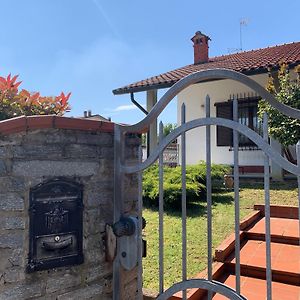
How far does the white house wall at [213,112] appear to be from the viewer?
365 inches

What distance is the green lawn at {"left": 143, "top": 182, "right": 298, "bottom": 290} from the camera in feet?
10.8

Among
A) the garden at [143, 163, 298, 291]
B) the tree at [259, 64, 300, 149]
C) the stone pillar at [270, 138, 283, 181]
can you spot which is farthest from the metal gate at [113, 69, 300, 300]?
the stone pillar at [270, 138, 283, 181]

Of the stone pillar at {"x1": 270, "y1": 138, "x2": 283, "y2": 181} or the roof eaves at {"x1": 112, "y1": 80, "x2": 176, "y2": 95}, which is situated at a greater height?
the roof eaves at {"x1": 112, "y1": 80, "x2": 176, "y2": 95}

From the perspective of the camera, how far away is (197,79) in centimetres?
215

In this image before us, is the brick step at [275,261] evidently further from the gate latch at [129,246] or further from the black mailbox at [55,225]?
the black mailbox at [55,225]

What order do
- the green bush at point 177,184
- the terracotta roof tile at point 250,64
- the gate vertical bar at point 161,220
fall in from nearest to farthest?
the gate vertical bar at point 161,220 < the green bush at point 177,184 < the terracotta roof tile at point 250,64

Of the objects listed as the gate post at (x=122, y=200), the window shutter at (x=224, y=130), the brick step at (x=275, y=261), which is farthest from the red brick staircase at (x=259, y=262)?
the window shutter at (x=224, y=130)

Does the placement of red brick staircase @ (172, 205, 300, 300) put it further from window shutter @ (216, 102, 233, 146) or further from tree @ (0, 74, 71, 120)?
window shutter @ (216, 102, 233, 146)

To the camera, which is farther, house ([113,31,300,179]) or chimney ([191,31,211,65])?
chimney ([191,31,211,65])

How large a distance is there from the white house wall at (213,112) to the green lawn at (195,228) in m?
2.42

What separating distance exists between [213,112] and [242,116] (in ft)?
3.10

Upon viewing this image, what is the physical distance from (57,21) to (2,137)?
5.87 meters

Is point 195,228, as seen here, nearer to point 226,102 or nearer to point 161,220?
point 161,220

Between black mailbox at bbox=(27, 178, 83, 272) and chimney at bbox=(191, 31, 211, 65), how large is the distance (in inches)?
433
